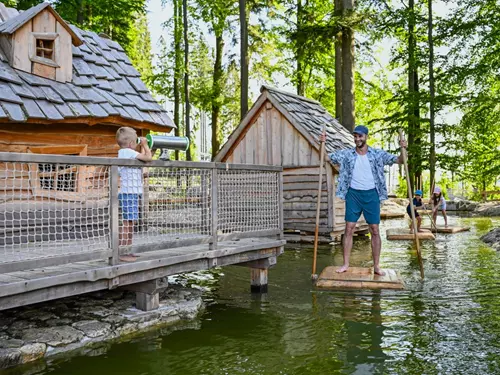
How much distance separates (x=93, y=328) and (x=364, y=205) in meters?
4.34

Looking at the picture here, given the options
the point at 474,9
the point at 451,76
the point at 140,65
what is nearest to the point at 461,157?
the point at 451,76

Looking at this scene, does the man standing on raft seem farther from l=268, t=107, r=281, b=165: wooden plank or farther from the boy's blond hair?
l=268, t=107, r=281, b=165: wooden plank

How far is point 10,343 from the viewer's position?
16.7 ft

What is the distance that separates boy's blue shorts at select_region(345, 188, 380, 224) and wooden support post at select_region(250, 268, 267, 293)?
1.69 metres

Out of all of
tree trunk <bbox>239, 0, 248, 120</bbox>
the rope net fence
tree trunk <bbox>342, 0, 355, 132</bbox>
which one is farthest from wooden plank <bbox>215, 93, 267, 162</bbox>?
the rope net fence

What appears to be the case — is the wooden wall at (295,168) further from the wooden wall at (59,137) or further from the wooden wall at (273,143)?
the wooden wall at (59,137)

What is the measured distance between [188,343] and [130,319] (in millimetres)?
894

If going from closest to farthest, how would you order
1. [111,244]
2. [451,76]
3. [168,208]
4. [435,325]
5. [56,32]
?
[111,244], [435,325], [168,208], [56,32], [451,76]

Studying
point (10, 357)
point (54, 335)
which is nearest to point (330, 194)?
point (54, 335)

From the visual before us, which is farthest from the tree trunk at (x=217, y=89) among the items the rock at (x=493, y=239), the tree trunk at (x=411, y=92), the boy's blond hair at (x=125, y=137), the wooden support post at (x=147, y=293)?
the boy's blond hair at (x=125, y=137)

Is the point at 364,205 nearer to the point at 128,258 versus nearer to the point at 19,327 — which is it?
the point at 128,258

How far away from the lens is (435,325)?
6.05 metres

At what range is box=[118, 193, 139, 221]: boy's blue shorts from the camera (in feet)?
18.8

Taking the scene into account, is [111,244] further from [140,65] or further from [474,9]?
[140,65]
